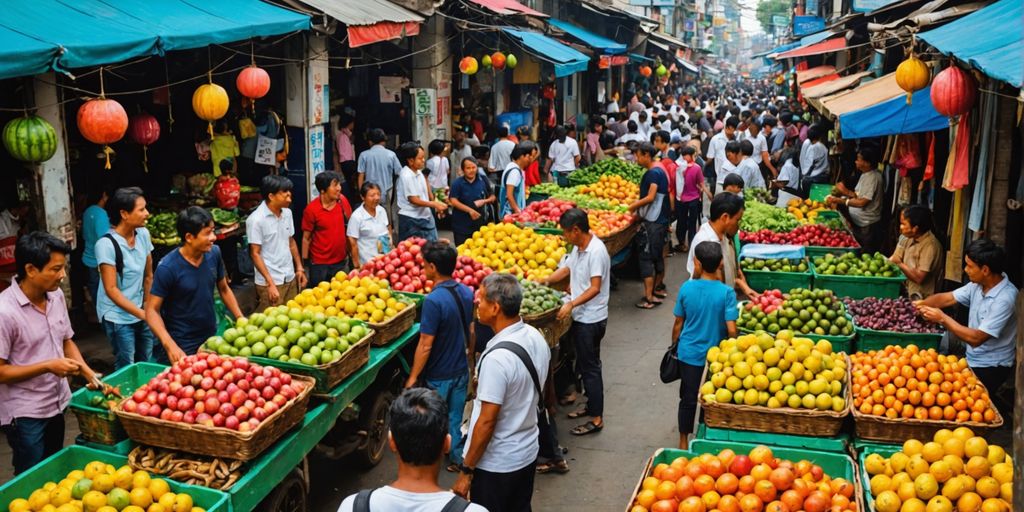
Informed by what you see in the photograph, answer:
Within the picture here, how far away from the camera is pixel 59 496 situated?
4.34m

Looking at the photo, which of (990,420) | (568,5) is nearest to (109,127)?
(990,420)

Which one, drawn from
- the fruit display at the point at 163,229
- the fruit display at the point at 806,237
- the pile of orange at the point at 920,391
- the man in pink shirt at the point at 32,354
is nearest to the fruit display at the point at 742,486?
the pile of orange at the point at 920,391

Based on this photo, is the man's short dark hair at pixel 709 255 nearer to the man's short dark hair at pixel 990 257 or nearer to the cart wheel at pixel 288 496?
the man's short dark hair at pixel 990 257

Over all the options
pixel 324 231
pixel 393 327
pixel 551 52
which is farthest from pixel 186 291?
pixel 551 52

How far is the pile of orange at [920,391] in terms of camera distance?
5246 mm

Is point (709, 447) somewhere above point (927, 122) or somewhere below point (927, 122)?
below

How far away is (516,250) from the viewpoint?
9.30m

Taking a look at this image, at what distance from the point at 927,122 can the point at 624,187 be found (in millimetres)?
5338

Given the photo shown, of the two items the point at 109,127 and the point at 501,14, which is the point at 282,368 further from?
the point at 501,14

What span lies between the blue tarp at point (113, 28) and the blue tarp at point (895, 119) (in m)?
5.88

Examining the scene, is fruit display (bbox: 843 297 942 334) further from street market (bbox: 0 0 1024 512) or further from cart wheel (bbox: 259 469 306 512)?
cart wheel (bbox: 259 469 306 512)

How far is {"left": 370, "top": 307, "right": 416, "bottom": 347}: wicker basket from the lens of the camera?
258 inches

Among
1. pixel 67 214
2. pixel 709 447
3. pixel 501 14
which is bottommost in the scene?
pixel 709 447

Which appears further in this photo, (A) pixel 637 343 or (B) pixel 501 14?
(B) pixel 501 14
